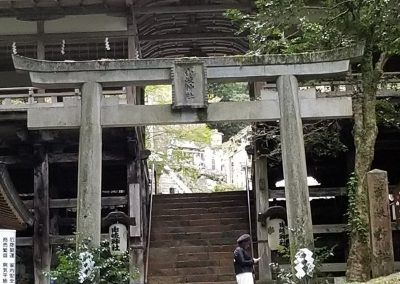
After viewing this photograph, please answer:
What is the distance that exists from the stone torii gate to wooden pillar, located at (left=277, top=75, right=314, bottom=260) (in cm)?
2

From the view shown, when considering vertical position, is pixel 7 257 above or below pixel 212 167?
below

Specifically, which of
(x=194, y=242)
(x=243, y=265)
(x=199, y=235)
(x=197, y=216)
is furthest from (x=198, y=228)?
(x=243, y=265)

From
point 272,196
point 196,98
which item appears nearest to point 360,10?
point 196,98

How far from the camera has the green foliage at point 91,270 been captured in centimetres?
880

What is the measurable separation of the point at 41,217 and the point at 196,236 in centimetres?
376

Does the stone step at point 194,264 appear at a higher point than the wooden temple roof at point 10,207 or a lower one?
lower

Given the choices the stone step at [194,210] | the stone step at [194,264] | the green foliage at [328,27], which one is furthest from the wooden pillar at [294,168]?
the stone step at [194,210]

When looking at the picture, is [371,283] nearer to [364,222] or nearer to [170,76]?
[364,222]

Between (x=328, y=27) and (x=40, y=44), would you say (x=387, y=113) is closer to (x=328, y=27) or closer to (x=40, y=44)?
(x=328, y=27)

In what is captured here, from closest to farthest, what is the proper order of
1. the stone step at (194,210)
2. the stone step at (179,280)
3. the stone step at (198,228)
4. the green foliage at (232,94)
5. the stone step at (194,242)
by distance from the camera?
the stone step at (179,280), the stone step at (194,242), the stone step at (198,228), the stone step at (194,210), the green foliage at (232,94)

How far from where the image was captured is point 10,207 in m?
11.0

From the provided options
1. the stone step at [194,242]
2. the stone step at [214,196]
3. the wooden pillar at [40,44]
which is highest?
the wooden pillar at [40,44]

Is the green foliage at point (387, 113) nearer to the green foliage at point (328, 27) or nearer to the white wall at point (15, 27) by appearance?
the green foliage at point (328, 27)

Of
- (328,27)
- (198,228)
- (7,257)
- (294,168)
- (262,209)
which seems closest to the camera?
(7,257)
